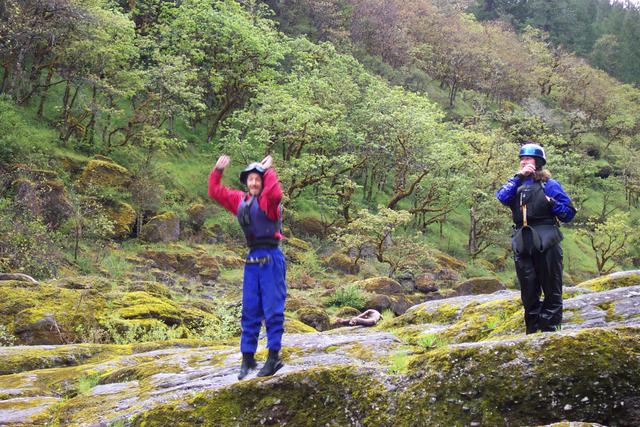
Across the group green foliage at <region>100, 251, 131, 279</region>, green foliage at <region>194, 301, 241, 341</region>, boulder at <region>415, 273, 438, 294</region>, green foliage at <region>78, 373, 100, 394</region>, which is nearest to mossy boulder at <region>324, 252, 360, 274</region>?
boulder at <region>415, 273, 438, 294</region>

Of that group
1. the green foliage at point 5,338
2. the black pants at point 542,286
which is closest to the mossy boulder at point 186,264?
the green foliage at point 5,338

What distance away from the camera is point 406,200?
35.9 metres

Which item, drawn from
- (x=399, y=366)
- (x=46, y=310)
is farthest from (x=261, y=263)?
(x=46, y=310)

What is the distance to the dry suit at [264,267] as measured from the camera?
505 cm

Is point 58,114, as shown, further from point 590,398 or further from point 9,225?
point 590,398

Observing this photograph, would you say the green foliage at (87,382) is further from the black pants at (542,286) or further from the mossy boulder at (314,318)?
the mossy boulder at (314,318)

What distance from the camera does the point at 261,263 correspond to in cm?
511

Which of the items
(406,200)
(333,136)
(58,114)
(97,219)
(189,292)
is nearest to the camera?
(189,292)

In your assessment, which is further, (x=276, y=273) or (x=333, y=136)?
(x=333, y=136)

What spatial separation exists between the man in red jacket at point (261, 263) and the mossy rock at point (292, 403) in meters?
0.69

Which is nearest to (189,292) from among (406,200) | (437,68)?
(406,200)

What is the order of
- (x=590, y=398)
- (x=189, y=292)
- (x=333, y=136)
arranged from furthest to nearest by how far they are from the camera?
1. (x=333, y=136)
2. (x=189, y=292)
3. (x=590, y=398)

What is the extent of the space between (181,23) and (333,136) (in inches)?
360

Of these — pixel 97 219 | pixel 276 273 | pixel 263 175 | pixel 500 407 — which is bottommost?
pixel 97 219
